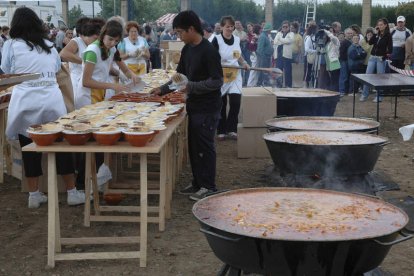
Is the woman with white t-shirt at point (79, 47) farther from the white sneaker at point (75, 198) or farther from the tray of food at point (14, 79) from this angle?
the tray of food at point (14, 79)

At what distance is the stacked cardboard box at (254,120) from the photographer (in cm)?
790

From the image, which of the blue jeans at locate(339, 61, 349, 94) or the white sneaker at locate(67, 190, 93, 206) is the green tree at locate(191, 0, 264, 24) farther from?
the white sneaker at locate(67, 190, 93, 206)

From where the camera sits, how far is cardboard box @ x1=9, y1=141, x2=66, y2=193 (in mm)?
6161

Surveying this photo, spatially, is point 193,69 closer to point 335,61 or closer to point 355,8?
point 335,61

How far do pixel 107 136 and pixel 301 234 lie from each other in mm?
1745

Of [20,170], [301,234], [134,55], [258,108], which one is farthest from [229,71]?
[301,234]

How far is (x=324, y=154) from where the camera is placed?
525 centimetres

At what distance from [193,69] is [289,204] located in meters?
2.57

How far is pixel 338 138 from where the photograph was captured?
226 inches

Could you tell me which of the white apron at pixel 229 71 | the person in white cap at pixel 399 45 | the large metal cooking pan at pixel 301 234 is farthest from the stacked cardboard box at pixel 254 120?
the person in white cap at pixel 399 45

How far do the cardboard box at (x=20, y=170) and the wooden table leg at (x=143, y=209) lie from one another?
83.3 inches

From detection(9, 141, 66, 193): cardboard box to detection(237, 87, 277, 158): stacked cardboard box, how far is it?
8.99ft

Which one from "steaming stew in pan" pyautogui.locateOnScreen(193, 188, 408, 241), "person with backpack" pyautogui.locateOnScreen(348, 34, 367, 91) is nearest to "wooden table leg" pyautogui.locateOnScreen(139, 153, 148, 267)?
"steaming stew in pan" pyautogui.locateOnScreen(193, 188, 408, 241)

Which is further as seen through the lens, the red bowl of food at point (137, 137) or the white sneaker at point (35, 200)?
the white sneaker at point (35, 200)
